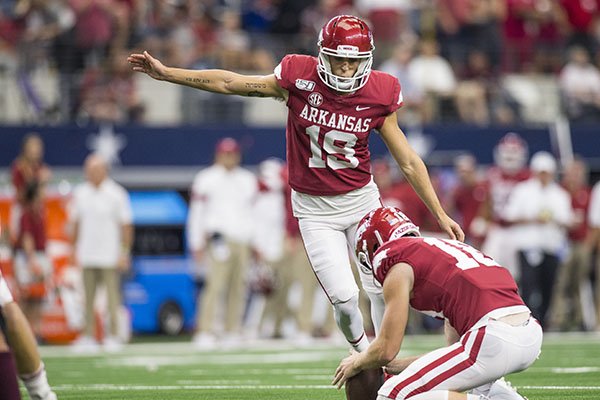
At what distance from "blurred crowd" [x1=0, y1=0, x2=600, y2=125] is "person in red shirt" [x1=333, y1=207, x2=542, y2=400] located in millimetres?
11985

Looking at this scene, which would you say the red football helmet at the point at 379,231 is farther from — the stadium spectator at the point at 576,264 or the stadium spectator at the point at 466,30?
the stadium spectator at the point at 466,30

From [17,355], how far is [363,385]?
187 centimetres

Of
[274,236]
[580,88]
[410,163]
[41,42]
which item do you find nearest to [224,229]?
[274,236]

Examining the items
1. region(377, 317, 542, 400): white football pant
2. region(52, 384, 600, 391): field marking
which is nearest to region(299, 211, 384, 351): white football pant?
region(52, 384, 600, 391): field marking

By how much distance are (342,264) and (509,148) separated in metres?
8.84

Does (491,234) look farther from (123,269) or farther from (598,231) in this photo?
(123,269)

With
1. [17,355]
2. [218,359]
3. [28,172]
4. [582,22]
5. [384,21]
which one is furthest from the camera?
[582,22]

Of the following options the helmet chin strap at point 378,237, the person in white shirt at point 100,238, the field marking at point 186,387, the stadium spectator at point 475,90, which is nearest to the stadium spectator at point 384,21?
the stadium spectator at point 475,90

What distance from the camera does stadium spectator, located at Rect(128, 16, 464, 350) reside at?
8.03 m

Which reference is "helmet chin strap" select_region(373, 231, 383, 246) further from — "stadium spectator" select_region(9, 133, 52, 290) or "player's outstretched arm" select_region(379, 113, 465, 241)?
"stadium spectator" select_region(9, 133, 52, 290)

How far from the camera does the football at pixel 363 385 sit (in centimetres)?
694

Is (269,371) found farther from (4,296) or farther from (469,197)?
(469,197)

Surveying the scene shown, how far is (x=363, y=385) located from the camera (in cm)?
695

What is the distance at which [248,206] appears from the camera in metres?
15.9
